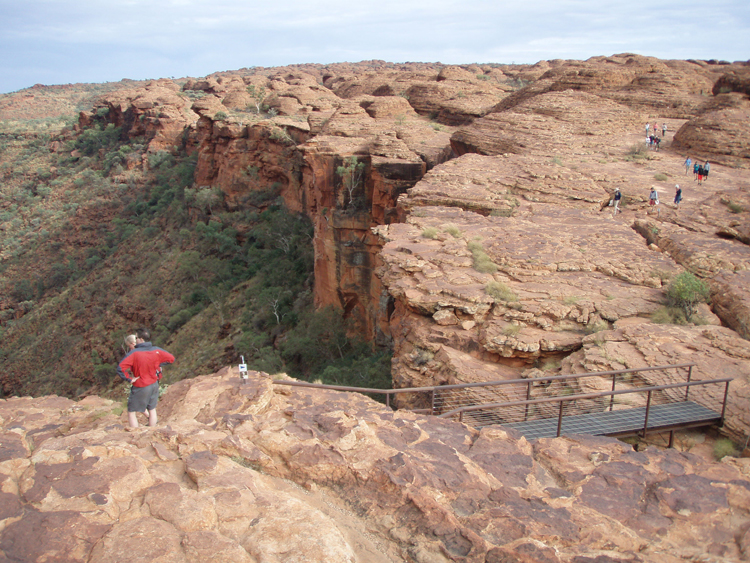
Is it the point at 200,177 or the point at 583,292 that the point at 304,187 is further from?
the point at 583,292

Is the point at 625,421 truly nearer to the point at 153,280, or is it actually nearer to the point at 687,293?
the point at 687,293

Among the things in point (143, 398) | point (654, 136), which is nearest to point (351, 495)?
point (143, 398)

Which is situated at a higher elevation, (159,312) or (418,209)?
(418,209)

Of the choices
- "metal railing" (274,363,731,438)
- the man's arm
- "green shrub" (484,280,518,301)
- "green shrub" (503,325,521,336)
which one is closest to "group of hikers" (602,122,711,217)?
"green shrub" (484,280,518,301)

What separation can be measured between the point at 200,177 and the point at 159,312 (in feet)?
33.4

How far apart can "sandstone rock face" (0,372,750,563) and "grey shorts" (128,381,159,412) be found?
0.56 m

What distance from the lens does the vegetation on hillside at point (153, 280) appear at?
20.5 metres

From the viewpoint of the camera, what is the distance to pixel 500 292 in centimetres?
895

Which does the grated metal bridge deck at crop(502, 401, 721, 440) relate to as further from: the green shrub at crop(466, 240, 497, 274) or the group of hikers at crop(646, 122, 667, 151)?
the group of hikers at crop(646, 122, 667, 151)

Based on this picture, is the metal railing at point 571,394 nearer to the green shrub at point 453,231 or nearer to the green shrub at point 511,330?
the green shrub at point 511,330

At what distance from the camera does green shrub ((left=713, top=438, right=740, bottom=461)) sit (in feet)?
19.4

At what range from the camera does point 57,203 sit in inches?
1501

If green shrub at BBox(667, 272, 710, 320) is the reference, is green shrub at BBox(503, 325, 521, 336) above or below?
below

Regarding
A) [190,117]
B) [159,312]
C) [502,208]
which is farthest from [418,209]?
[190,117]
